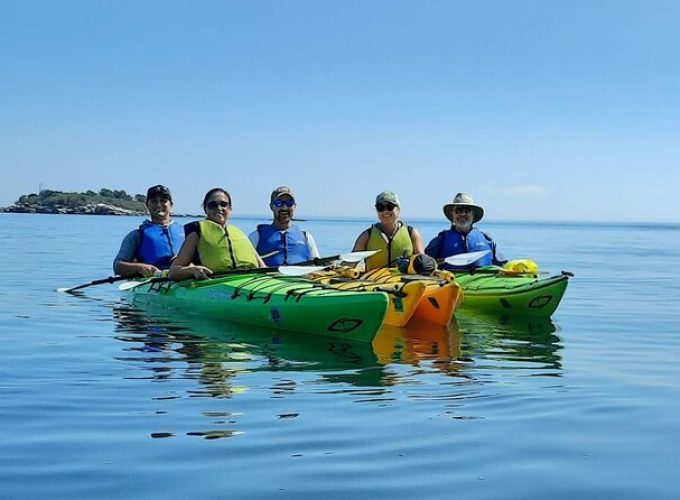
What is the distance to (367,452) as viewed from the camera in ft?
13.9

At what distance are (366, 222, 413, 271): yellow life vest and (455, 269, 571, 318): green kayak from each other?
128cm

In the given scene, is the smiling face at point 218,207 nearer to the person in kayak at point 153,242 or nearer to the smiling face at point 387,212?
the person in kayak at point 153,242

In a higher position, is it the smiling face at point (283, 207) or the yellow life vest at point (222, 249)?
the smiling face at point (283, 207)

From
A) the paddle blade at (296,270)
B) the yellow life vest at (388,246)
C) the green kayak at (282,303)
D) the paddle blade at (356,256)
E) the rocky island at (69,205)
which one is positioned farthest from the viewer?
the rocky island at (69,205)

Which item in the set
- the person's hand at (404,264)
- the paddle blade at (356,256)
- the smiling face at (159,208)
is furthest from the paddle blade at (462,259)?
the smiling face at (159,208)

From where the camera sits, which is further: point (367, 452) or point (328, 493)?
point (367, 452)

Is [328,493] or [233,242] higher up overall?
[233,242]

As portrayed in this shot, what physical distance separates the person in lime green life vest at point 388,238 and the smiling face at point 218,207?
213cm

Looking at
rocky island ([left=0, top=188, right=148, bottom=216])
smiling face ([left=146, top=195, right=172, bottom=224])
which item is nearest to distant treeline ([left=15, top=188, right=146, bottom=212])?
rocky island ([left=0, top=188, right=148, bottom=216])

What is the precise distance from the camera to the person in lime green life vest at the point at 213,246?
9820 millimetres

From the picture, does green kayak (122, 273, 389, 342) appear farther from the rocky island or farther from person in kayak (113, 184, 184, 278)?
the rocky island

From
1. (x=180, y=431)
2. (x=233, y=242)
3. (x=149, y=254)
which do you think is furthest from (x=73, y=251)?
(x=180, y=431)

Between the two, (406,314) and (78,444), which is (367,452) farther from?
(406,314)

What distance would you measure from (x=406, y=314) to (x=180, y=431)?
5.03 metres
